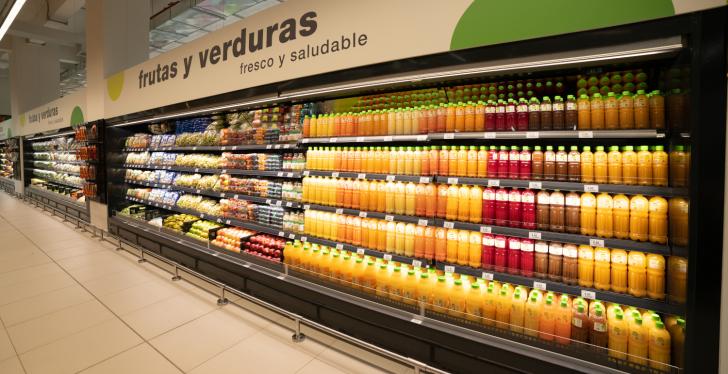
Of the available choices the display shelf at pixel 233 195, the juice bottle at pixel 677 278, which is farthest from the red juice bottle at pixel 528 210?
the display shelf at pixel 233 195

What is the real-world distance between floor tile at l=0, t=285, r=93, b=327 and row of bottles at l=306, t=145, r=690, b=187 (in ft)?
10.6

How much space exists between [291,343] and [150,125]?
5.40 m

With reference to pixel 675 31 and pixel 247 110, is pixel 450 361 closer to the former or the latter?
pixel 675 31

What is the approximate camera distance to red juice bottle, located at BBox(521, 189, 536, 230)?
209cm

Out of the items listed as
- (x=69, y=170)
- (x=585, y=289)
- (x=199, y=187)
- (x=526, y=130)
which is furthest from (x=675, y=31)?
(x=69, y=170)

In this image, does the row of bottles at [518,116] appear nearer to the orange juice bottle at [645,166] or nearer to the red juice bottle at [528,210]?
the orange juice bottle at [645,166]

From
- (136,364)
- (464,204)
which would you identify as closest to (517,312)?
(464,204)

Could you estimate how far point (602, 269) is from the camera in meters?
1.87

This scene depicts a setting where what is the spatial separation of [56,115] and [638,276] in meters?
11.4

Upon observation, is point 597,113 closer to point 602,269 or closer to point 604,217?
point 604,217

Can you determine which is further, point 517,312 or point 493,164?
point 493,164

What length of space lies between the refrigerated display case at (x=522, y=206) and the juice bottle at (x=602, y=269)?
12mm

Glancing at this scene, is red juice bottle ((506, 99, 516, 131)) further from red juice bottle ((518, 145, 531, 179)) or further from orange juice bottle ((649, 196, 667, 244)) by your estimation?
orange juice bottle ((649, 196, 667, 244))

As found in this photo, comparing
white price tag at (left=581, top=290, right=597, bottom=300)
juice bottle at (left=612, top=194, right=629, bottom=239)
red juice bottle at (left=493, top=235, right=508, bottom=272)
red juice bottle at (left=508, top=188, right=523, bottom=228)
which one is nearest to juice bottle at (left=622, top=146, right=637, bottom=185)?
juice bottle at (left=612, top=194, right=629, bottom=239)
